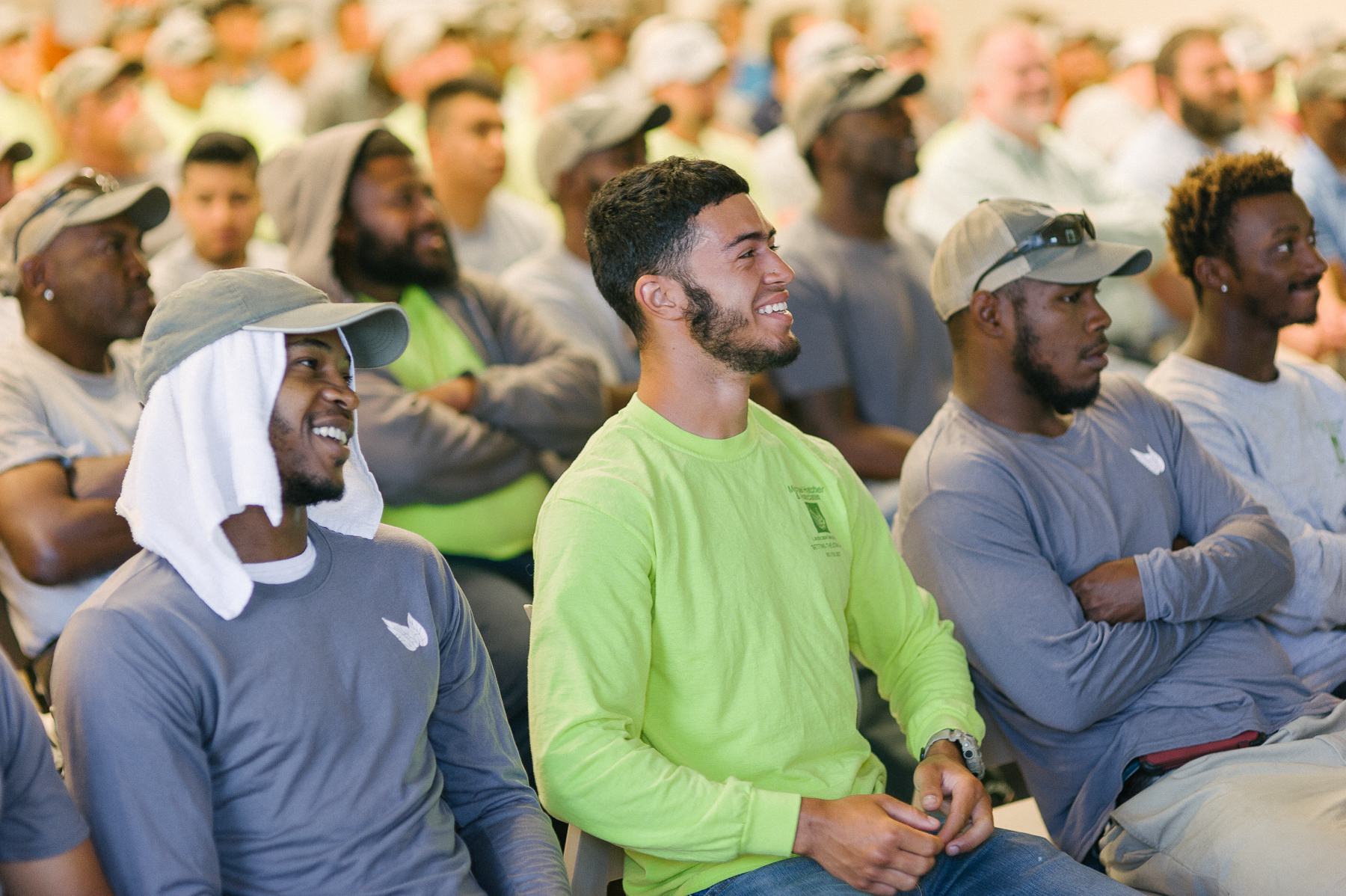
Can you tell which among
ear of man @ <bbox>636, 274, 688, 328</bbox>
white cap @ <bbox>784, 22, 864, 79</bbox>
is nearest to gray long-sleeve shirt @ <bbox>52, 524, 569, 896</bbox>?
ear of man @ <bbox>636, 274, 688, 328</bbox>

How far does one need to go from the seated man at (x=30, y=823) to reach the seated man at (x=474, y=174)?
2861 mm

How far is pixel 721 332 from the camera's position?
1.84 metres

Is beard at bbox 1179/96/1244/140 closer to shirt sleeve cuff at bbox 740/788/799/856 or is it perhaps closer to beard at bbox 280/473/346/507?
shirt sleeve cuff at bbox 740/788/799/856

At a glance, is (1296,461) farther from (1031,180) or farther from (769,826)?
(1031,180)

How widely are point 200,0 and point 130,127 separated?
274cm

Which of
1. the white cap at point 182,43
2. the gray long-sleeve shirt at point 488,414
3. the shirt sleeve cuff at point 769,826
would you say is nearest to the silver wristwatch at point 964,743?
the shirt sleeve cuff at point 769,826

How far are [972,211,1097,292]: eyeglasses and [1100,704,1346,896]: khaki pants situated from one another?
0.92m

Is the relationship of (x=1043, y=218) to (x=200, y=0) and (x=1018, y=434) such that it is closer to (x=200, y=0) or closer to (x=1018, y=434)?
(x=1018, y=434)

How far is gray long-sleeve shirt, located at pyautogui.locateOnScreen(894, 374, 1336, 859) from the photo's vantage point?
2029 mm

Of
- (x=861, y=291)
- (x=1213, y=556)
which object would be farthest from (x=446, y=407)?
(x=1213, y=556)

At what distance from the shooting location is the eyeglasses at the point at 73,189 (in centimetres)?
248

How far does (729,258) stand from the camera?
1848mm

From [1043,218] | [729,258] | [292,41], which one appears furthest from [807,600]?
[292,41]

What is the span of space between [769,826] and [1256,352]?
67.0 inches
